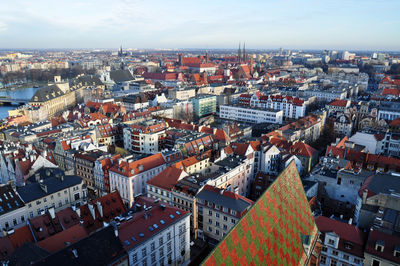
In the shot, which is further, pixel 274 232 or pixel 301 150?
pixel 301 150

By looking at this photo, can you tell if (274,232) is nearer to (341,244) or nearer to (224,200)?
(341,244)

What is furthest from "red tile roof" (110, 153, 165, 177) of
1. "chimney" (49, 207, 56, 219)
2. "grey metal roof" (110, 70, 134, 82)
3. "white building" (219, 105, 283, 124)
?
"grey metal roof" (110, 70, 134, 82)

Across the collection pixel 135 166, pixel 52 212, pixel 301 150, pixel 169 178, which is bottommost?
pixel 301 150

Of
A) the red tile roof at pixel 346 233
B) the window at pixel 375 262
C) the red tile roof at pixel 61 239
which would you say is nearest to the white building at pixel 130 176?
the red tile roof at pixel 61 239

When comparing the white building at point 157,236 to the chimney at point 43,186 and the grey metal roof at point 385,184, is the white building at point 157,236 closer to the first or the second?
the chimney at point 43,186

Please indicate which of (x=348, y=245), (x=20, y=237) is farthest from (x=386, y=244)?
(x=20, y=237)

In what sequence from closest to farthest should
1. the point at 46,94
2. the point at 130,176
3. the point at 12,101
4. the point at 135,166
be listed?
the point at 130,176
the point at 135,166
the point at 46,94
the point at 12,101

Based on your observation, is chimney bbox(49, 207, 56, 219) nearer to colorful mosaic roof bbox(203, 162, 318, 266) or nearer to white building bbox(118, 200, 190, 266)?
white building bbox(118, 200, 190, 266)
